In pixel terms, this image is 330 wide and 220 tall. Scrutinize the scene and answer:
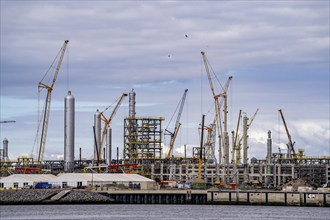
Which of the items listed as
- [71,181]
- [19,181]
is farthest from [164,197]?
[19,181]

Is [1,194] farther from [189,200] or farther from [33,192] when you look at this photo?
[189,200]

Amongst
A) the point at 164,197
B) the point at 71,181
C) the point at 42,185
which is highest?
the point at 71,181

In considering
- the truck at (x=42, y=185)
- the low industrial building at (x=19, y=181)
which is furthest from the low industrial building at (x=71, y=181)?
the truck at (x=42, y=185)

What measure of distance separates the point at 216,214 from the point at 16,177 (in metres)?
70.6

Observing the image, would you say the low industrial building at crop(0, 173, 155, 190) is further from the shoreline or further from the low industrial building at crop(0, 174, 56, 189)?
the shoreline

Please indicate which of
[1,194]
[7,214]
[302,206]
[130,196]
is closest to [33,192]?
[1,194]

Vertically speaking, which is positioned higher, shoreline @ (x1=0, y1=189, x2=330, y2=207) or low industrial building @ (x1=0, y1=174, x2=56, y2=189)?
low industrial building @ (x1=0, y1=174, x2=56, y2=189)

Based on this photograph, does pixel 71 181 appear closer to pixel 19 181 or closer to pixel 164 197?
pixel 19 181

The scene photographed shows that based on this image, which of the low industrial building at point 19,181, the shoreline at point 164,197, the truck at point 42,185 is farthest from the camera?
the low industrial building at point 19,181

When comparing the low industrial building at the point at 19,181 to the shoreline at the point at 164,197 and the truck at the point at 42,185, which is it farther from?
the shoreline at the point at 164,197

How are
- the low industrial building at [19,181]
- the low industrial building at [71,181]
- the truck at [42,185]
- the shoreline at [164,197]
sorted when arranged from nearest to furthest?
the shoreline at [164,197], the truck at [42,185], the low industrial building at [19,181], the low industrial building at [71,181]

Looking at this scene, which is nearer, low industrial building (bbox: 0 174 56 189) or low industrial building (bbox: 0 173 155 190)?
low industrial building (bbox: 0 174 56 189)

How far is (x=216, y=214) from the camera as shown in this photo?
5118 inches

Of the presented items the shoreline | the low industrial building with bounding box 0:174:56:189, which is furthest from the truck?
the shoreline
